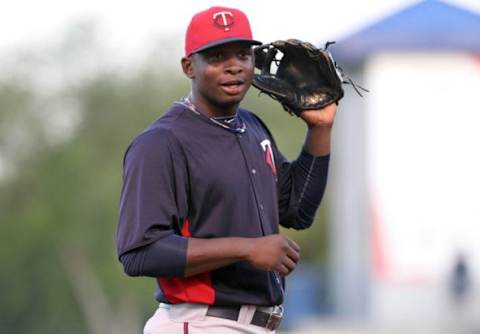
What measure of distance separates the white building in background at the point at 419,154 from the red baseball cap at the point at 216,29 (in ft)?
71.4

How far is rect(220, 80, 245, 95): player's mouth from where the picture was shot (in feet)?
14.6

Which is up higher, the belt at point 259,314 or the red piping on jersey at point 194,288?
the red piping on jersey at point 194,288

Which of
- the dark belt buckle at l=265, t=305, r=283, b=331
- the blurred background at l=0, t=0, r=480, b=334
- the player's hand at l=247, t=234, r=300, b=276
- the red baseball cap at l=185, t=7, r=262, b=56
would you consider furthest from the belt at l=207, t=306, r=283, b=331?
the blurred background at l=0, t=0, r=480, b=334

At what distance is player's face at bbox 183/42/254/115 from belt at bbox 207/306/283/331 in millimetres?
731

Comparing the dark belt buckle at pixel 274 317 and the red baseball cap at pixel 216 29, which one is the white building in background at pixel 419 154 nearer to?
the dark belt buckle at pixel 274 317

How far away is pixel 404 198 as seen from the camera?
1088 inches

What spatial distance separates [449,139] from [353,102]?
11.6 feet

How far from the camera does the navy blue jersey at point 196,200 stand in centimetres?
431

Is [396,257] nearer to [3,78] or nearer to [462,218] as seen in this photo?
[462,218]

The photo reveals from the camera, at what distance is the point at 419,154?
2741 cm

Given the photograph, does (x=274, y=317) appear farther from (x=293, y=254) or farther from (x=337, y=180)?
(x=337, y=180)

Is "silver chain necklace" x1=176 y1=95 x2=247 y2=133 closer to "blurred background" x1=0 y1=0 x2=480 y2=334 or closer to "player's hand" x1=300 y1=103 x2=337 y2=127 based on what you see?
"player's hand" x1=300 y1=103 x2=337 y2=127

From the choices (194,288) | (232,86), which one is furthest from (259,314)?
(232,86)

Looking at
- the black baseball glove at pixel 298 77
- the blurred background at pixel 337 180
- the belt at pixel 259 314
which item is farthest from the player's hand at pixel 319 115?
the blurred background at pixel 337 180
